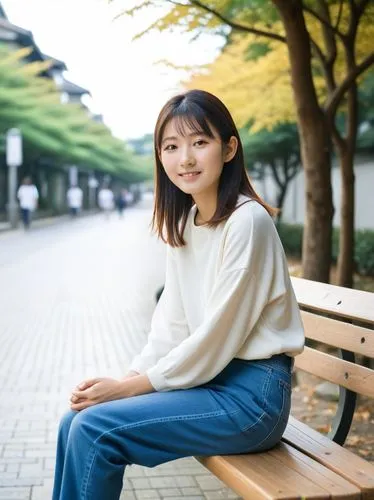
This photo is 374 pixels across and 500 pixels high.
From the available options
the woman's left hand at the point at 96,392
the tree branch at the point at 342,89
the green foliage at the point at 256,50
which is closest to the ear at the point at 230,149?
the woman's left hand at the point at 96,392

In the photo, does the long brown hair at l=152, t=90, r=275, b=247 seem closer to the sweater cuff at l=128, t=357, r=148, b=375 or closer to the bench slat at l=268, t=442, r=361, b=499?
the sweater cuff at l=128, t=357, r=148, b=375

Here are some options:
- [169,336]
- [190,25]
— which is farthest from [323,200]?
[169,336]

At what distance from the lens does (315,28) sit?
10.5 m

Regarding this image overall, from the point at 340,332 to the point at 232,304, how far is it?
3.36 feet

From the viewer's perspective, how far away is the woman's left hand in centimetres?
267

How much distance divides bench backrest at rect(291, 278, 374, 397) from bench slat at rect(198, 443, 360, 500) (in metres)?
0.64

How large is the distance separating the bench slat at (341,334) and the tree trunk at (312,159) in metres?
3.53

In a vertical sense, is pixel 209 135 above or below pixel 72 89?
below

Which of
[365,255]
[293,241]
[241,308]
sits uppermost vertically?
[241,308]

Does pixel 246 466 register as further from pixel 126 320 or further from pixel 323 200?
pixel 126 320

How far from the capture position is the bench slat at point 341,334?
3275 millimetres

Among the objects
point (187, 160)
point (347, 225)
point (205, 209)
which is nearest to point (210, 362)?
point (205, 209)

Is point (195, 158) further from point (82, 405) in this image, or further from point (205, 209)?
point (82, 405)

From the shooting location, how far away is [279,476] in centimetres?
248
